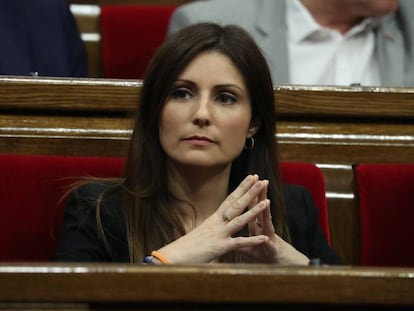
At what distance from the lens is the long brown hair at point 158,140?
25.0 inches

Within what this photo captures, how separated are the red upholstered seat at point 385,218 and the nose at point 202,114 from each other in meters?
0.13

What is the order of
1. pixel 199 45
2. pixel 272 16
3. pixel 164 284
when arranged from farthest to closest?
pixel 272 16 → pixel 199 45 → pixel 164 284

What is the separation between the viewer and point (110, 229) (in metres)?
0.64

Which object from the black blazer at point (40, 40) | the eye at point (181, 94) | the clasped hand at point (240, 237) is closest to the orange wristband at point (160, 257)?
the clasped hand at point (240, 237)

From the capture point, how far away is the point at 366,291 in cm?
38

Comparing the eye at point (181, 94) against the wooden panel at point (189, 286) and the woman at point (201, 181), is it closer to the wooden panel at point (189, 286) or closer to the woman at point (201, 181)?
the woman at point (201, 181)

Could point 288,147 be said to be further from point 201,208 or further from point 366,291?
point 366,291

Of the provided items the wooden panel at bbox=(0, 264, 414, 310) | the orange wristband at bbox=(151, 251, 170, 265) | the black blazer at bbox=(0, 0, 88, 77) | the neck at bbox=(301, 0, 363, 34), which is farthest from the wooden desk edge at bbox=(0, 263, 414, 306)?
the neck at bbox=(301, 0, 363, 34)

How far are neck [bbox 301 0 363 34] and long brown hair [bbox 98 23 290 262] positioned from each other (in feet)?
1.03

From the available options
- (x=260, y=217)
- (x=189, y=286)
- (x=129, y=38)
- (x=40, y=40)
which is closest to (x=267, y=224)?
(x=260, y=217)

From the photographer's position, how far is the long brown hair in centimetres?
64

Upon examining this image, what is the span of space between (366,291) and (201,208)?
29 cm

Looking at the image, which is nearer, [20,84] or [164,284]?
[164,284]

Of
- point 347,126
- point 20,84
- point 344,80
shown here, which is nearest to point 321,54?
point 344,80
